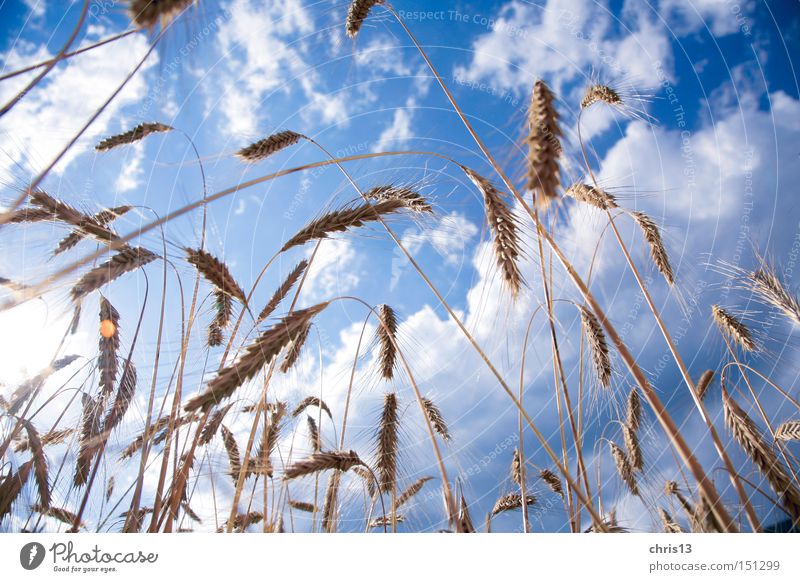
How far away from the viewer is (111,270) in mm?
1799

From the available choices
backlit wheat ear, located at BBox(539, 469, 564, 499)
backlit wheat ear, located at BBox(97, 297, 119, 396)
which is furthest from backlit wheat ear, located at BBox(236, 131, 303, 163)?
backlit wheat ear, located at BBox(539, 469, 564, 499)

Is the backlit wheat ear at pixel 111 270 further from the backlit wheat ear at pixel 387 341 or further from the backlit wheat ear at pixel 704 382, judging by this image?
the backlit wheat ear at pixel 704 382

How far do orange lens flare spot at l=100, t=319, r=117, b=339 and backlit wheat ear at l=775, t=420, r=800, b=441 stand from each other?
4178 millimetres

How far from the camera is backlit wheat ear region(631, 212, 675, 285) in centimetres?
277

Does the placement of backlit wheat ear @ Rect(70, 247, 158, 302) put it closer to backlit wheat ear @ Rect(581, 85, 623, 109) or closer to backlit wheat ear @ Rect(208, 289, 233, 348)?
backlit wheat ear @ Rect(208, 289, 233, 348)

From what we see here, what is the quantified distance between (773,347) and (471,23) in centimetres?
342

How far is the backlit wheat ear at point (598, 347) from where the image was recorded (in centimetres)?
213

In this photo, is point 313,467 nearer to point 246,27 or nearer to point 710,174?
point 246,27

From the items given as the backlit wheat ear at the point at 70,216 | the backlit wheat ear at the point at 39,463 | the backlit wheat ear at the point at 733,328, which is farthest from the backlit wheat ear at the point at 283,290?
the backlit wheat ear at the point at 733,328

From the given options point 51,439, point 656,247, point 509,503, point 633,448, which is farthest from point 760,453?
point 51,439

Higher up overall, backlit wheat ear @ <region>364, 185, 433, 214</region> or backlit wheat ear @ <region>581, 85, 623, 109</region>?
backlit wheat ear @ <region>581, 85, 623, 109</region>
